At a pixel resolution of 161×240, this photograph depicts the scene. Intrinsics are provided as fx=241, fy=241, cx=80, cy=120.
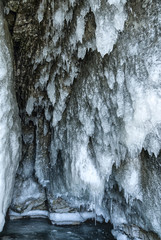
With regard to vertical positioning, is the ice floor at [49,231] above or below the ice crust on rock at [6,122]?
below

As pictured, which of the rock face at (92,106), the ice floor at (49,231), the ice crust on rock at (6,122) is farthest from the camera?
the ice floor at (49,231)

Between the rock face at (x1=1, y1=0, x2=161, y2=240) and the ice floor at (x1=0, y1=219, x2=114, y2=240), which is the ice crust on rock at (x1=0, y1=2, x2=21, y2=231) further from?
the ice floor at (x1=0, y1=219, x2=114, y2=240)

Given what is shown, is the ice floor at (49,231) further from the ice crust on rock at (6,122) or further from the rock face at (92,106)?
the ice crust on rock at (6,122)

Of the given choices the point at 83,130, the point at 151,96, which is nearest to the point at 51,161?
the point at 83,130

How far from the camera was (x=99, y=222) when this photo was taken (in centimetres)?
491

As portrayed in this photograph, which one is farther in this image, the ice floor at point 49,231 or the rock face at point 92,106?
the ice floor at point 49,231

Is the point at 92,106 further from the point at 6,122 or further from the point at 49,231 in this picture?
the point at 49,231

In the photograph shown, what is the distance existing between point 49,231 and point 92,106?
2461mm

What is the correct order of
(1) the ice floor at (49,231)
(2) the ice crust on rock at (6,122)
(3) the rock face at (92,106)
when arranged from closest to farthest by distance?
(3) the rock face at (92,106) → (2) the ice crust on rock at (6,122) → (1) the ice floor at (49,231)


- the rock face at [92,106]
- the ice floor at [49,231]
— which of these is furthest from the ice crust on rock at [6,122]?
the ice floor at [49,231]

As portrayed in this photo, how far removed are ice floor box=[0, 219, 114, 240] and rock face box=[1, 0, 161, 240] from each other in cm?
26

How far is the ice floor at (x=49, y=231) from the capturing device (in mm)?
4098

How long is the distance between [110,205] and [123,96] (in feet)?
7.53

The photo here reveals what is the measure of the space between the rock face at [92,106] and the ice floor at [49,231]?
0.86 ft
